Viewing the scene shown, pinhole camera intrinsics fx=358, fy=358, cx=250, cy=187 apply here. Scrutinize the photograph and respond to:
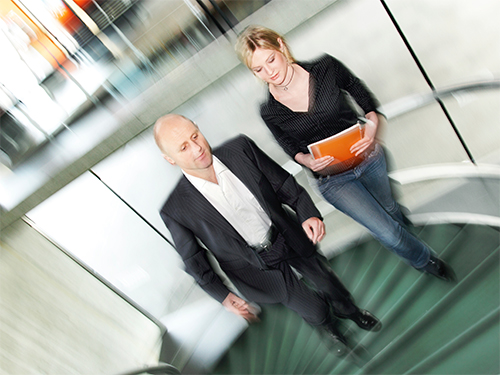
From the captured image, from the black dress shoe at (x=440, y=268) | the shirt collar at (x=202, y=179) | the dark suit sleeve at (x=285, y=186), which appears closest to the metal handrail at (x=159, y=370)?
the shirt collar at (x=202, y=179)

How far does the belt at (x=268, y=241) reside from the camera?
68.7 inches

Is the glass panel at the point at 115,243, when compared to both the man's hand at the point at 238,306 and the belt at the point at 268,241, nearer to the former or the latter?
the man's hand at the point at 238,306

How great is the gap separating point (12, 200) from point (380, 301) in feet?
6.82

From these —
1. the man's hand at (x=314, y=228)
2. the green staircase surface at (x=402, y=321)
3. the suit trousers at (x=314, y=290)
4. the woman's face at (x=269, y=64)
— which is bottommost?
the green staircase surface at (x=402, y=321)

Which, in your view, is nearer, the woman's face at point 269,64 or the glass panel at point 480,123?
the woman's face at point 269,64

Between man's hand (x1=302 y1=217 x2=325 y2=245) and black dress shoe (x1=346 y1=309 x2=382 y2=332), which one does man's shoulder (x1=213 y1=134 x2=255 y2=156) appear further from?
black dress shoe (x1=346 y1=309 x2=382 y2=332)

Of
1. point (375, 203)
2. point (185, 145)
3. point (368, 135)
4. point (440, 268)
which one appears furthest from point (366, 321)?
point (185, 145)

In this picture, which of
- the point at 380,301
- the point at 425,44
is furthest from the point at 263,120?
the point at 380,301

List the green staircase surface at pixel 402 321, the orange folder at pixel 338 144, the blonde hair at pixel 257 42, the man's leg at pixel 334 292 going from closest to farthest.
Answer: the blonde hair at pixel 257 42
the orange folder at pixel 338 144
the green staircase surface at pixel 402 321
the man's leg at pixel 334 292

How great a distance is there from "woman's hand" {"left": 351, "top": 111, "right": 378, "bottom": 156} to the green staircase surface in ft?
1.84

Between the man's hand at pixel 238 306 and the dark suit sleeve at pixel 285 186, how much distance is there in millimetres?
511

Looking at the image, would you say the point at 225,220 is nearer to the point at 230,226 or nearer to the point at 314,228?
the point at 230,226

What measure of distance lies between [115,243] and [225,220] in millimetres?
710

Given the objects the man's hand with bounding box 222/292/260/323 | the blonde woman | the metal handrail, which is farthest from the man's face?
the metal handrail
